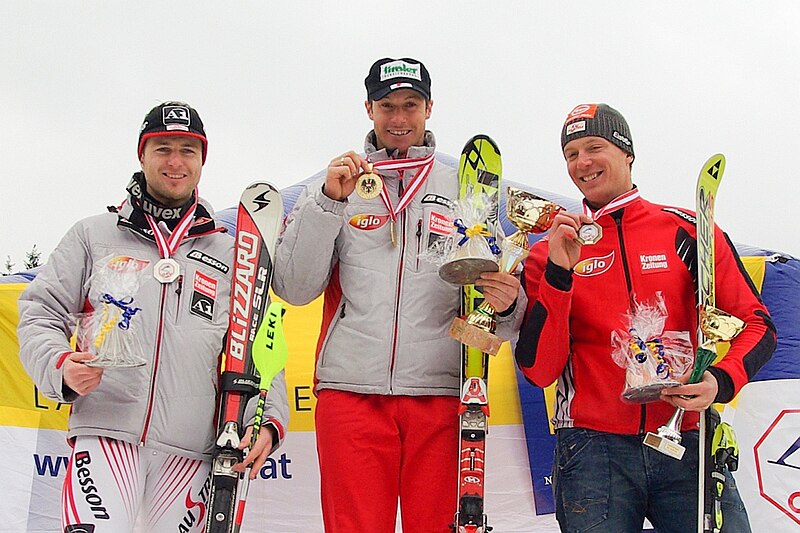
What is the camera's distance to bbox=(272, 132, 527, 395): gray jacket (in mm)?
3041

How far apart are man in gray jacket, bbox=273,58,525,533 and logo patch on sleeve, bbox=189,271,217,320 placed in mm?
343

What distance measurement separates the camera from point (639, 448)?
8.82 feet

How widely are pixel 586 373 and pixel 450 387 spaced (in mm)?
558

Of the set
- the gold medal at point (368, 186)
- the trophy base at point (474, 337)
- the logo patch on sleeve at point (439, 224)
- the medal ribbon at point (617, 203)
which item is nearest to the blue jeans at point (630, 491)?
the trophy base at point (474, 337)

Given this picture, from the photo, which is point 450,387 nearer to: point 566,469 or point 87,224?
point 566,469

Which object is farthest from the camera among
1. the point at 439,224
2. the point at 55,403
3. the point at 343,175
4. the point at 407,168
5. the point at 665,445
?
the point at 55,403

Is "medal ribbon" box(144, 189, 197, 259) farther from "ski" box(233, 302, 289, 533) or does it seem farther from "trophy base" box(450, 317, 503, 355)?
"trophy base" box(450, 317, 503, 355)

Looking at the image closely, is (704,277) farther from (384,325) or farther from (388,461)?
(388,461)

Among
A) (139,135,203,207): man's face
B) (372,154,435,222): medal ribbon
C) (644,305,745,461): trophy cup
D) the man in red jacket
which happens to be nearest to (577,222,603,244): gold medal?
the man in red jacket

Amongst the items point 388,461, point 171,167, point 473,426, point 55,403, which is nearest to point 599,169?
point 473,426

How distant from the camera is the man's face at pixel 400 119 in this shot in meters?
3.31

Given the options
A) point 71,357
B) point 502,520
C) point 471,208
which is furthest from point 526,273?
point 502,520

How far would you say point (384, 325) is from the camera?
307 centimetres

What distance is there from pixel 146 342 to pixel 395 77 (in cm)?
151
